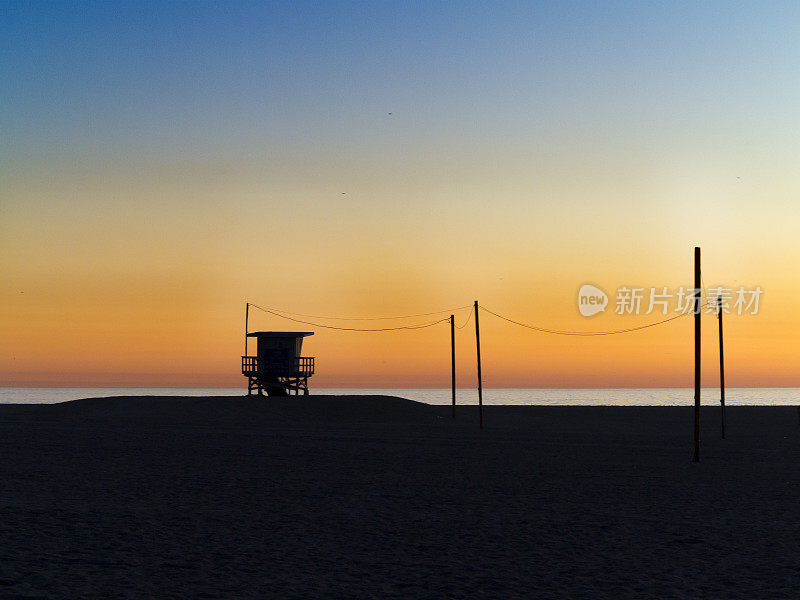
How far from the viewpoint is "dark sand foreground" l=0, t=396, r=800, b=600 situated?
11.6m

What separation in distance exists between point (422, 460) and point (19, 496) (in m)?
13.3

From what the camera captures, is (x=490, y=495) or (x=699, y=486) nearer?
(x=490, y=495)

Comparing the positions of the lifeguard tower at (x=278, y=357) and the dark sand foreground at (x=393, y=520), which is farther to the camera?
the lifeguard tower at (x=278, y=357)

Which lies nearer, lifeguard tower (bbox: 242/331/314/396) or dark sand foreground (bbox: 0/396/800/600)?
dark sand foreground (bbox: 0/396/800/600)

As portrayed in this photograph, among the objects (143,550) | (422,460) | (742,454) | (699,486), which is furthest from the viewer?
(742,454)

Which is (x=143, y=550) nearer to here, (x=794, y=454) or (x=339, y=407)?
(x=794, y=454)

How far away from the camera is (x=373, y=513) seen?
1769 centimetres

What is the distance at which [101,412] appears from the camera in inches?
2589

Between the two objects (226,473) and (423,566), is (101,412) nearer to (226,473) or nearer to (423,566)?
(226,473)

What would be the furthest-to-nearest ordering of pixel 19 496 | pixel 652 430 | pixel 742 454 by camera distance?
pixel 652 430, pixel 742 454, pixel 19 496

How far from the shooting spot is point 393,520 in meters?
16.9

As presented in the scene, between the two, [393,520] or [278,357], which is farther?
[278,357]

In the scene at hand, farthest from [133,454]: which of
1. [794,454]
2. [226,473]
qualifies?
[794,454]

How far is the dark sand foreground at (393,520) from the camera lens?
11.6 meters
